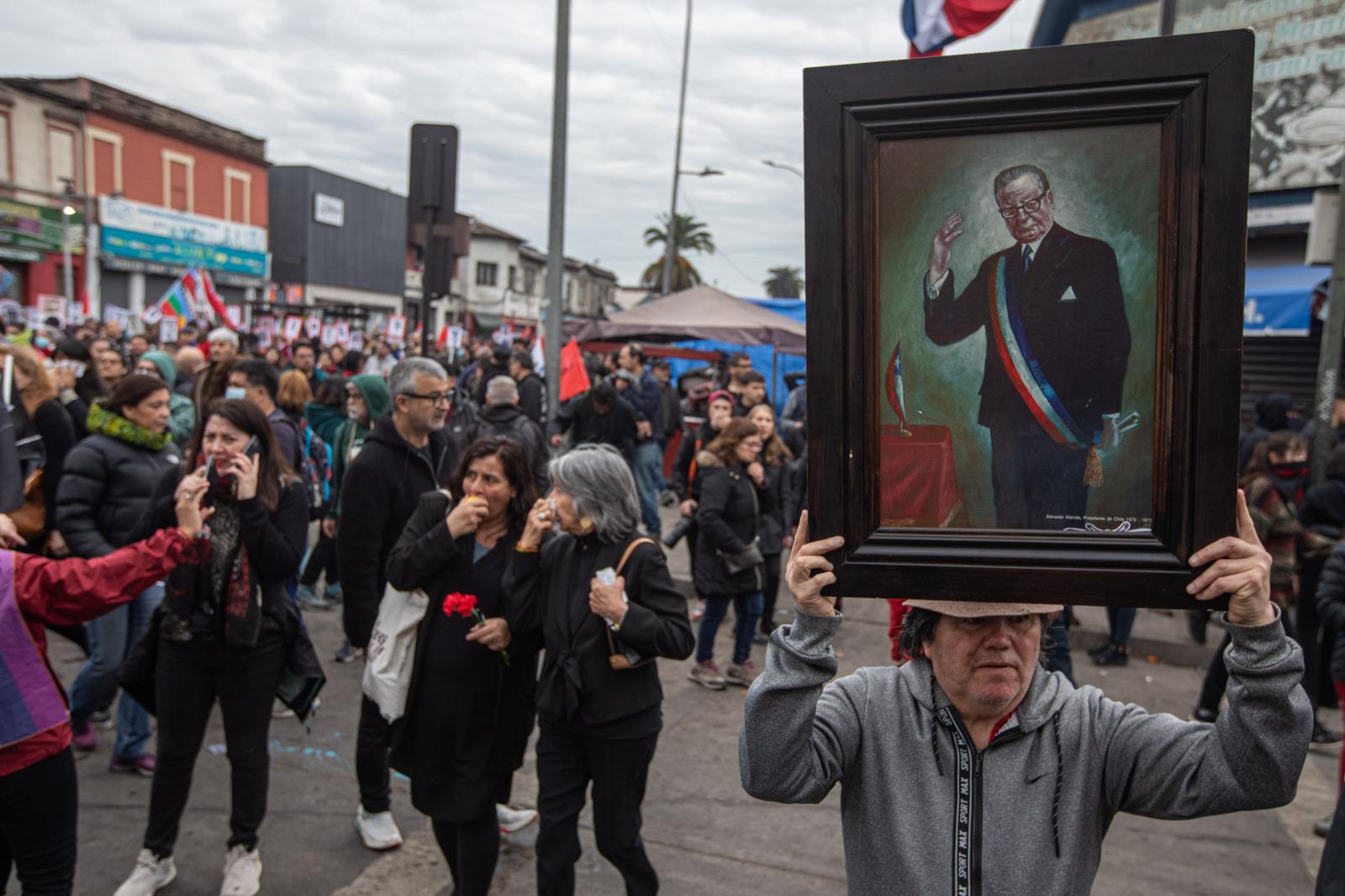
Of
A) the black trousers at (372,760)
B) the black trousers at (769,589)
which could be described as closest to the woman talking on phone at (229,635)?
the black trousers at (372,760)

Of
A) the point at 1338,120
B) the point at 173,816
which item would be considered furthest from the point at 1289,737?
the point at 1338,120

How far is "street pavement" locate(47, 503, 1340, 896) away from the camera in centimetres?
421

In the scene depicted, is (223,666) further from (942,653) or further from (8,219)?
(8,219)

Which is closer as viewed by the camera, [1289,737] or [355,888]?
[1289,737]

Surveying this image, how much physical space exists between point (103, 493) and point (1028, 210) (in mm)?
4661

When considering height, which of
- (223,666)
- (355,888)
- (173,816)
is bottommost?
(355,888)

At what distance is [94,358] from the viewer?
8.11 m

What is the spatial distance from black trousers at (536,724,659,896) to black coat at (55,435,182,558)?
242 cm

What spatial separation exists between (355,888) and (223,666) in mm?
1103

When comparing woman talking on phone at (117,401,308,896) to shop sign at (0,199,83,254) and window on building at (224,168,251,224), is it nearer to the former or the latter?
shop sign at (0,199,83,254)

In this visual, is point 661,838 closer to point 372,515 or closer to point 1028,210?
point 372,515

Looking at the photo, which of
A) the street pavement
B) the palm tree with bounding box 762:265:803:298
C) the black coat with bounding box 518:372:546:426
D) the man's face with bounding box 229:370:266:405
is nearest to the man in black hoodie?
the street pavement

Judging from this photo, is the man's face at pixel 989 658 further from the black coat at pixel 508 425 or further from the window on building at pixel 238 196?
the window on building at pixel 238 196

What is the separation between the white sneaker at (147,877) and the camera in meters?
3.78
